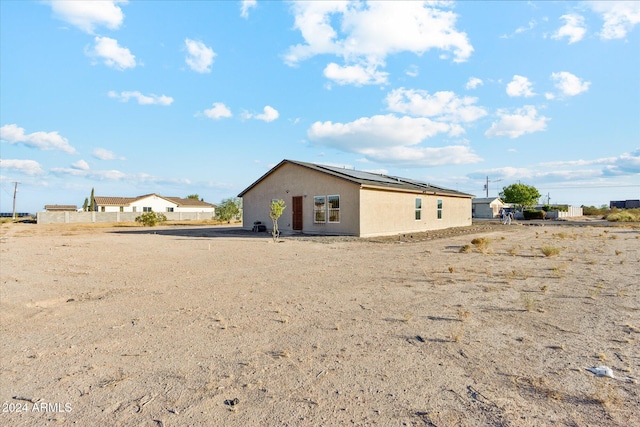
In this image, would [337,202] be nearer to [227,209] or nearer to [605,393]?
[605,393]

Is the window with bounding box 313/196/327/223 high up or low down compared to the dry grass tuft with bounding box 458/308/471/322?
up

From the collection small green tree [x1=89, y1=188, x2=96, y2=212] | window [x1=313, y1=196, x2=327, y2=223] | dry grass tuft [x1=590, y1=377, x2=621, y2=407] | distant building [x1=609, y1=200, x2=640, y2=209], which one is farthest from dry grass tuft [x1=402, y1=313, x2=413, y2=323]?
distant building [x1=609, y1=200, x2=640, y2=209]

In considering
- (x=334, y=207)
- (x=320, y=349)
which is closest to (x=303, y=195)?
(x=334, y=207)

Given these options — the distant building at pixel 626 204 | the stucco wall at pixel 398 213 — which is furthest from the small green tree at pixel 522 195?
the stucco wall at pixel 398 213

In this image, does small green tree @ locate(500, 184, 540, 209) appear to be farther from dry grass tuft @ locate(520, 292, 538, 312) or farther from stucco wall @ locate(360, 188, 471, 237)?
dry grass tuft @ locate(520, 292, 538, 312)

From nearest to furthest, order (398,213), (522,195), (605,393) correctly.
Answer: (605,393) < (398,213) < (522,195)

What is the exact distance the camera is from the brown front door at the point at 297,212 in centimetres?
2153

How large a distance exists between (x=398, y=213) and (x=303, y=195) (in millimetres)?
5881

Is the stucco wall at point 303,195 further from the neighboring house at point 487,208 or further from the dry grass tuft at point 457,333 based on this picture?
the neighboring house at point 487,208

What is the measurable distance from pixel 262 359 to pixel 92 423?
1.53 metres

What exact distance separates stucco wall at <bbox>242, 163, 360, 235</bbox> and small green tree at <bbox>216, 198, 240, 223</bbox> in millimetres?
14575

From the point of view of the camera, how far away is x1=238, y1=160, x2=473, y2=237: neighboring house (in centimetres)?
1880

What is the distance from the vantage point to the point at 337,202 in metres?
19.5

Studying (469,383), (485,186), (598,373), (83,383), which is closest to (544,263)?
(598,373)
